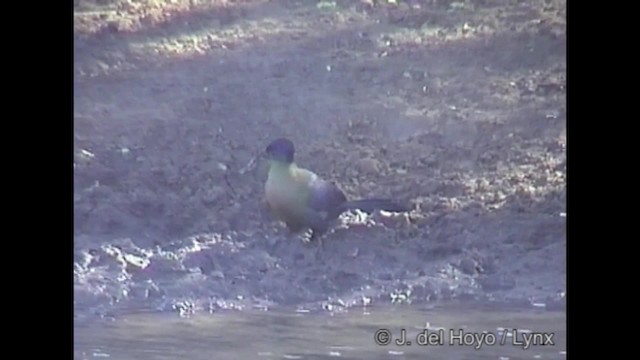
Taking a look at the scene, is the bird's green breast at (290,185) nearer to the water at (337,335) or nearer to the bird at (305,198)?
the bird at (305,198)

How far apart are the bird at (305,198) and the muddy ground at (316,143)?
3cm

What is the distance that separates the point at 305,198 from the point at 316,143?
0.54 ft

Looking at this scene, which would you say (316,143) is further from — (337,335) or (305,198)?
(337,335)

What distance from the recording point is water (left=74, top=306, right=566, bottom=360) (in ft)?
16.1

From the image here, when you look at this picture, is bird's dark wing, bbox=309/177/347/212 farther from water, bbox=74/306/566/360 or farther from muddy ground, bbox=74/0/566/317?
water, bbox=74/306/566/360

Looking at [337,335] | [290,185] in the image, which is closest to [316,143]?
[290,185]

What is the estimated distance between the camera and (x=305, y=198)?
4996 millimetres

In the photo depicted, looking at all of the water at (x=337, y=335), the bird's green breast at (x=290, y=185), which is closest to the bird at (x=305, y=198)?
the bird's green breast at (x=290, y=185)

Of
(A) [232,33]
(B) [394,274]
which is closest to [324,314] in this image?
(B) [394,274]

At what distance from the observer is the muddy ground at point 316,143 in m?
4.98
